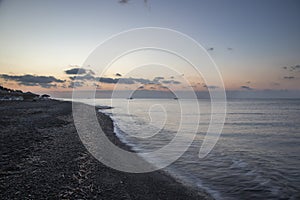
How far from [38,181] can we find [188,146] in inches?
630

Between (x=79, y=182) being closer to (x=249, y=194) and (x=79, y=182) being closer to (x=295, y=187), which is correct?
(x=249, y=194)

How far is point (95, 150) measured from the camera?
15086mm

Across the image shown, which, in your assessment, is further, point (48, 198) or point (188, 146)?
point (188, 146)

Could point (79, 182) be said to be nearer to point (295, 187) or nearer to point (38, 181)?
point (38, 181)

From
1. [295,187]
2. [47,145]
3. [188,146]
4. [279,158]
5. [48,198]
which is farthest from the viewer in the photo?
[188,146]

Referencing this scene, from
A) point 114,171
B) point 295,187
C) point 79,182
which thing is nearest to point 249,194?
point 295,187

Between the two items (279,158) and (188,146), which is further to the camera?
(188,146)

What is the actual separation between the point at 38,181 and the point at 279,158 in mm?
17649

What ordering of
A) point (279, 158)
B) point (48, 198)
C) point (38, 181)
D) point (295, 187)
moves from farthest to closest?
point (279, 158), point (295, 187), point (38, 181), point (48, 198)

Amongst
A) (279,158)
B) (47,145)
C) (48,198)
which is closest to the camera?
(48,198)

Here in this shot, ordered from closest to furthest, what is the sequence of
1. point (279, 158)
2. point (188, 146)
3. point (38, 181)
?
point (38, 181) → point (279, 158) → point (188, 146)

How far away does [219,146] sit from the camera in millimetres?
22281

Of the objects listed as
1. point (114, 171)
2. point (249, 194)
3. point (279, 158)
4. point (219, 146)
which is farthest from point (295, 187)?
point (219, 146)

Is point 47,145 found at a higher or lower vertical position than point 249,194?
higher
